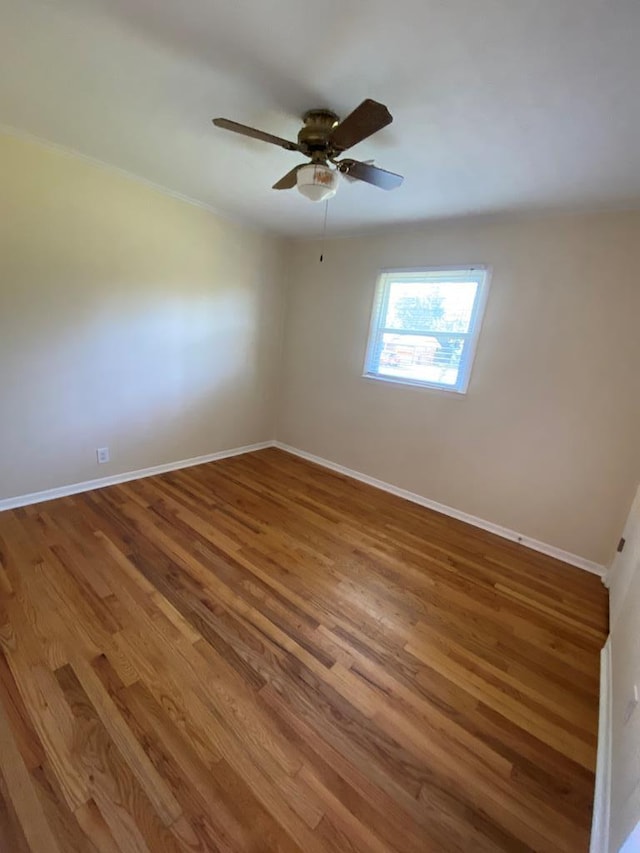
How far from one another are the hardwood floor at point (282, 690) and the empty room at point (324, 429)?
0.01 metres

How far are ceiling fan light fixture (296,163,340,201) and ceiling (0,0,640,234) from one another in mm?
278

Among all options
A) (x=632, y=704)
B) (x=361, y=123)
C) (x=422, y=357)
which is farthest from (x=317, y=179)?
(x=632, y=704)

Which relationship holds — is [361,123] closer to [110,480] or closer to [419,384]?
[419,384]

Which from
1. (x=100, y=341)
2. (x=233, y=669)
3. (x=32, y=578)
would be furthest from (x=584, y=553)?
(x=100, y=341)

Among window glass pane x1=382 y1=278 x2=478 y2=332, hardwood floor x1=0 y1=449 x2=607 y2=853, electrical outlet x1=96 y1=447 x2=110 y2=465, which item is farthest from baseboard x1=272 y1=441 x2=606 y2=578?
electrical outlet x1=96 y1=447 x2=110 y2=465

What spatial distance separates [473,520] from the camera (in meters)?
3.01

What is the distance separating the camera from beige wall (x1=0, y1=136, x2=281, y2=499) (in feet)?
7.57

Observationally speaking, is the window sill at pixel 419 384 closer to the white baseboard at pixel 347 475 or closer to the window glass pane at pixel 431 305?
the window glass pane at pixel 431 305

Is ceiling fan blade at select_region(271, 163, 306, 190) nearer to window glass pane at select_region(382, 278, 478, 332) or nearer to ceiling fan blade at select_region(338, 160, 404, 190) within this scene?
ceiling fan blade at select_region(338, 160, 404, 190)

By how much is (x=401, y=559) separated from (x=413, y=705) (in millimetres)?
1035

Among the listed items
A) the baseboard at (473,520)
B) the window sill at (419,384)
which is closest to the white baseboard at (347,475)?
the baseboard at (473,520)

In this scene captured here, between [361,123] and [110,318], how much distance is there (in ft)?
7.59

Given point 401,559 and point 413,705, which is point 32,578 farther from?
point 401,559

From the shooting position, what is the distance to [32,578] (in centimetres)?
188
